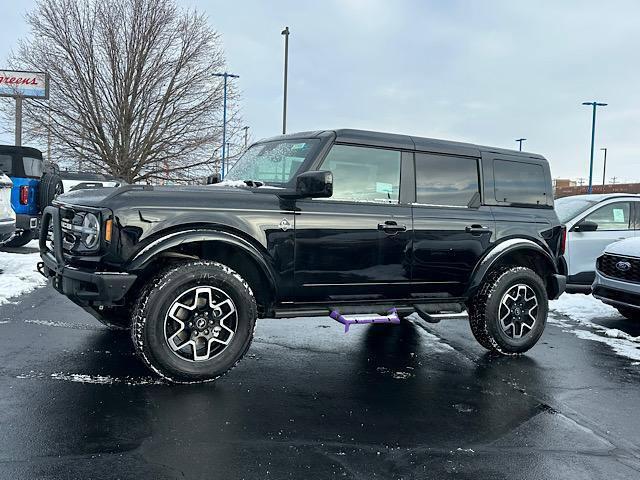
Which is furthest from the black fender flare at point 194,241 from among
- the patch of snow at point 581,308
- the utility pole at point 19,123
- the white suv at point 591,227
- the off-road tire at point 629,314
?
the utility pole at point 19,123

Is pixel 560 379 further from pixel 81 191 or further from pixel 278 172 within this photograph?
pixel 81 191

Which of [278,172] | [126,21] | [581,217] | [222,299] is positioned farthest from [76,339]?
[126,21]

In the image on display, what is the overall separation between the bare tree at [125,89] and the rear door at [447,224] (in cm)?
1901

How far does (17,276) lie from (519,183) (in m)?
6.90

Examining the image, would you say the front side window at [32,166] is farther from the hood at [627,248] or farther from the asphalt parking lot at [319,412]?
the hood at [627,248]

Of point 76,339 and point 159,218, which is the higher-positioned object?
point 159,218

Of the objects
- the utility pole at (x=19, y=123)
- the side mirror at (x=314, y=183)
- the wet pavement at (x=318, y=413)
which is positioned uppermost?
the utility pole at (x=19, y=123)

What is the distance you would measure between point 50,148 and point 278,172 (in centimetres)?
2090

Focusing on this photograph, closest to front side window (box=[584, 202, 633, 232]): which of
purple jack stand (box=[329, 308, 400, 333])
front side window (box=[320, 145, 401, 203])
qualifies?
front side window (box=[320, 145, 401, 203])

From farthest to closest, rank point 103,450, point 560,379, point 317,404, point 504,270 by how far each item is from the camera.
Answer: point 504,270, point 560,379, point 317,404, point 103,450

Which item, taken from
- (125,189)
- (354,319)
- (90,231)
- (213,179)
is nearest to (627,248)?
(354,319)

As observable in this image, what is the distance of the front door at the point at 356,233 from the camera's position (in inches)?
177

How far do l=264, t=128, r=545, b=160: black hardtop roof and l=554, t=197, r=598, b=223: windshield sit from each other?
389cm

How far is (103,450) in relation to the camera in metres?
2.97
